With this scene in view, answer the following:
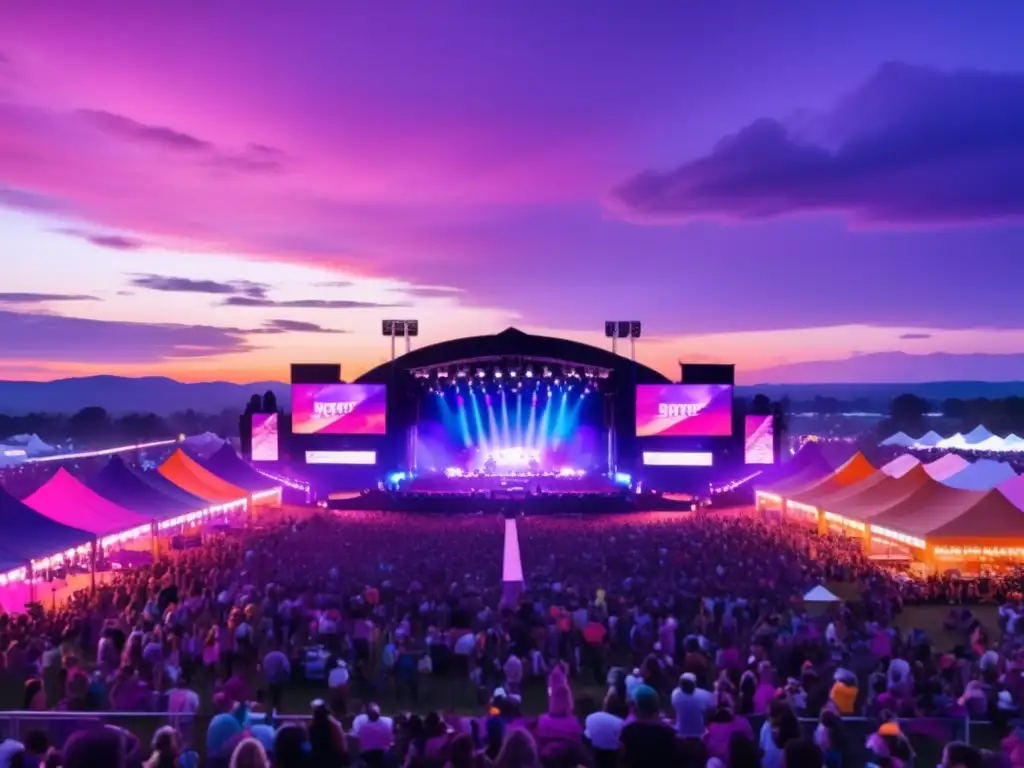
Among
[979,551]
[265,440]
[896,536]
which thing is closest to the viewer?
[979,551]

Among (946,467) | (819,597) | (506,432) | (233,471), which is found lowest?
(819,597)

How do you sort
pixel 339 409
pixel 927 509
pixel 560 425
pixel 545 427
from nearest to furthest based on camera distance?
1. pixel 927 509
2. pixel 339 409
3. pixel 560 425
4. pixel 545 427

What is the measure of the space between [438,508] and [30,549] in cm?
1862

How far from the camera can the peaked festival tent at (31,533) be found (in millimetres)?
14102

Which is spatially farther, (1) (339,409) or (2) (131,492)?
(1) (339,409)

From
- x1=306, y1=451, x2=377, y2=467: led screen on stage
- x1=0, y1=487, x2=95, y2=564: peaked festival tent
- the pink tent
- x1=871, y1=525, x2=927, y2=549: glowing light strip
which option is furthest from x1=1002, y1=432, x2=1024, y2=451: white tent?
x1=0, y1=487, x2=95, y2=564: peaked festival tent

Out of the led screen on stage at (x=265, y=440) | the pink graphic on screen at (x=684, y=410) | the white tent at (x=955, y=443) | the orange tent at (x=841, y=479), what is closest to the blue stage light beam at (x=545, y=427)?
the pink graphic on screen at (x=684, y=410)

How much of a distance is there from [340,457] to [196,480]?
41.0ft

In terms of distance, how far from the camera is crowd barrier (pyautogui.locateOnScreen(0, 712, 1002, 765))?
6.21 meters

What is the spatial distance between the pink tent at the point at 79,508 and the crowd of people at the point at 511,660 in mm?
1097

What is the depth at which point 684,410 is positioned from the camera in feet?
119

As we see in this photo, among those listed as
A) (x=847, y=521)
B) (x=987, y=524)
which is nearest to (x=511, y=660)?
(x=987, y=524)

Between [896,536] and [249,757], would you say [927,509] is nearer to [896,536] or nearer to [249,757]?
[896,536]

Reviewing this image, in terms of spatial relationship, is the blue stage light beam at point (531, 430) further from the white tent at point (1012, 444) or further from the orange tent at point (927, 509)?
the white tent at point (1012, 444)
